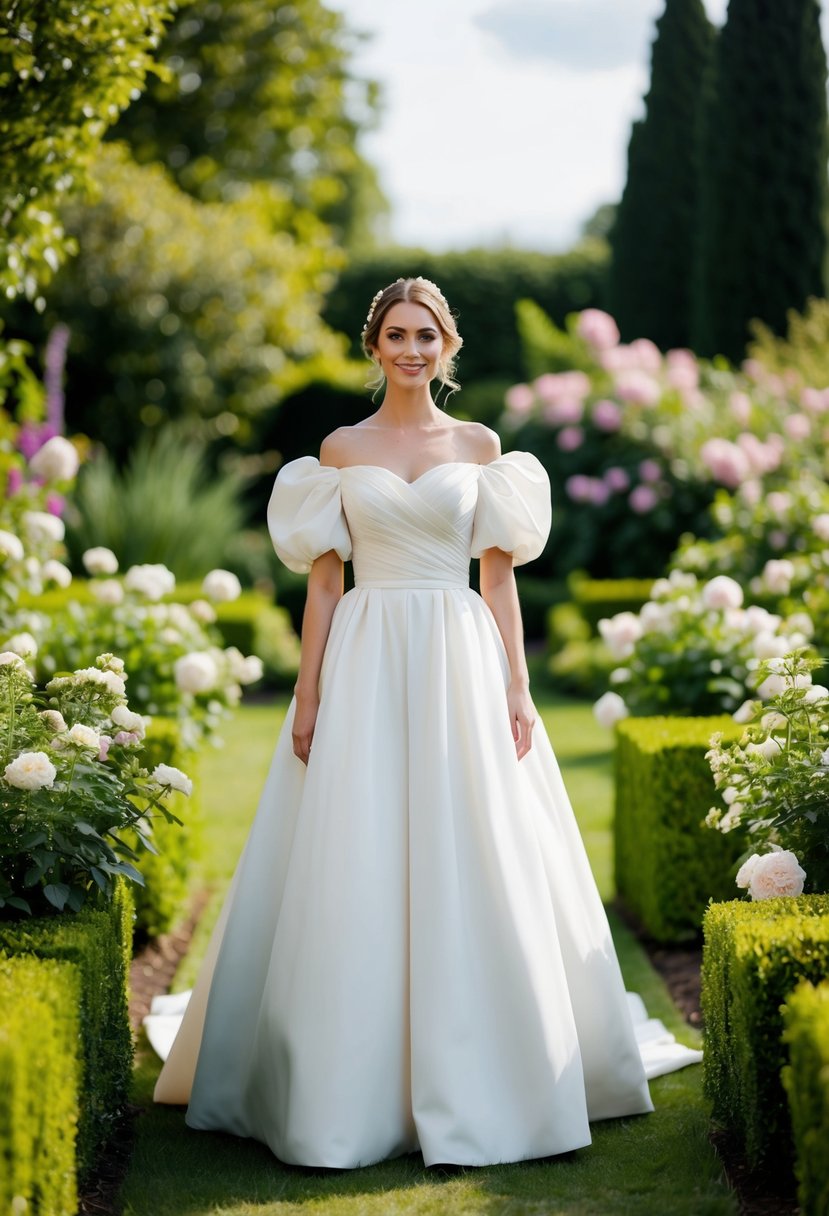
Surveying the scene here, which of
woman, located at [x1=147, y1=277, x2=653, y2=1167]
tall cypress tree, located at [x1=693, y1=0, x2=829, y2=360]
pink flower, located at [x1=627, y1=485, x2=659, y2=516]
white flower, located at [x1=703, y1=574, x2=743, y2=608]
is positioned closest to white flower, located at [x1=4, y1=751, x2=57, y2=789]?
woman, located at [x1=147, y1=277, x2=653, y2=1167]

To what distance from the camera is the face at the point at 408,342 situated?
3.79 meters

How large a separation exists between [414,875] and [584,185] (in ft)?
59.8

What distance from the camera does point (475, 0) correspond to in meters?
15.3

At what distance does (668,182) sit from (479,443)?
1607cm

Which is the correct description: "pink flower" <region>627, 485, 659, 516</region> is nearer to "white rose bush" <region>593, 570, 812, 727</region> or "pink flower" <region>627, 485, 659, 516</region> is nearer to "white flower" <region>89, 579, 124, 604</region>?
"white rose bush" <region>593, 570, 812, 727</region>

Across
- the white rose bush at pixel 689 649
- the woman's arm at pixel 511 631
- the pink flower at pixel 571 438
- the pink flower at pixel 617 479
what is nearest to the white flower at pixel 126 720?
the woman's arm at pixel 511 631

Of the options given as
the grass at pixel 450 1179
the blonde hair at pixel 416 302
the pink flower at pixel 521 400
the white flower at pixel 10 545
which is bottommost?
the grass at pixel 450 1179

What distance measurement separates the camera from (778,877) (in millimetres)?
3449

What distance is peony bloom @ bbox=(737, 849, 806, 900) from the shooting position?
345 centimetres

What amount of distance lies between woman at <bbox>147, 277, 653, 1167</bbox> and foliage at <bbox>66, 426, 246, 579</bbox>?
26.7 feet

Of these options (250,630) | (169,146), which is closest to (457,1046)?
(250,630)

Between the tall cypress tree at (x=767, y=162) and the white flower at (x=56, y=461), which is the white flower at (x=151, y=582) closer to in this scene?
the white flower at (x=56, y=461)

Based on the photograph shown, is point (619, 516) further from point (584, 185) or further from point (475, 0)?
point (584, 185)

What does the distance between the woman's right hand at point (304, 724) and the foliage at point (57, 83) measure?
7.29 feet
